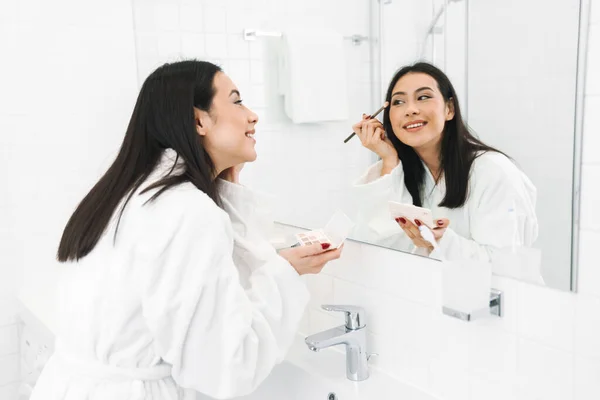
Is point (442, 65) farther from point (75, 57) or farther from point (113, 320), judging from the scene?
point (75, 57)

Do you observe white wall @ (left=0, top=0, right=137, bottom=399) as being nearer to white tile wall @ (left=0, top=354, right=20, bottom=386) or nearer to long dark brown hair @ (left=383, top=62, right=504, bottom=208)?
white tile wall @ (left=0, top=354, right=20, bottom=386)

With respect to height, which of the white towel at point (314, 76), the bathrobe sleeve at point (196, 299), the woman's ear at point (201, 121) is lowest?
the bathrobe sleeve at point (196, 299)

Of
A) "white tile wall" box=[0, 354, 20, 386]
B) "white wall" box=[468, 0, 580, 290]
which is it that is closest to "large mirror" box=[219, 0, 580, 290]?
"white wall" box=[468, 0, 580, 290]

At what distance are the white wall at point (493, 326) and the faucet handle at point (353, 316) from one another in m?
0.03

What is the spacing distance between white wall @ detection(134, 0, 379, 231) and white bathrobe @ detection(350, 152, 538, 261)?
0.61ft

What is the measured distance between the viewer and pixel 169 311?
3.00 feet

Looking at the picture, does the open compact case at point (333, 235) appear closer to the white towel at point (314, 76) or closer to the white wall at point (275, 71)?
the white wall at point (275, 71)

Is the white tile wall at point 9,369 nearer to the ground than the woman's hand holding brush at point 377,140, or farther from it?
nearer to the ground

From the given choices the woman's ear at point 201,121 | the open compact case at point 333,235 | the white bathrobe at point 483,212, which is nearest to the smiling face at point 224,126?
the woman's ear at point 201,121

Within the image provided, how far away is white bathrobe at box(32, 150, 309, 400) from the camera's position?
92cm

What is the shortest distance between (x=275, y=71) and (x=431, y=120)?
600mm

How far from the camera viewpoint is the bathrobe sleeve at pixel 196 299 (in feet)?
3.00

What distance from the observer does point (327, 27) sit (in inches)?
52.5

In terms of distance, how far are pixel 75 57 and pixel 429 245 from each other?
136 cm
